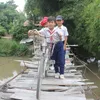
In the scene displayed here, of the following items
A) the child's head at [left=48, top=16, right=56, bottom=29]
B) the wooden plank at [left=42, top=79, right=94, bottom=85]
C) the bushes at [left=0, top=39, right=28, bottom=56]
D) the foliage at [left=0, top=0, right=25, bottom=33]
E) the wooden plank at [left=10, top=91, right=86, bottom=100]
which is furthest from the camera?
the foliage at [left=0, top=0, right=25, bottom=33]

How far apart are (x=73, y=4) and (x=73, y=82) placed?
1185 cm

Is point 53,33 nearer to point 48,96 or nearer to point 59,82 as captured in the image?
point 59,82

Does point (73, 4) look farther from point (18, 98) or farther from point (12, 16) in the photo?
point (12, 16)

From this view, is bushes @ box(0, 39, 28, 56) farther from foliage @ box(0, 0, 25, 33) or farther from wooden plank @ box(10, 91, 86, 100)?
wooden plank @ box(10, 91, 86, 100)

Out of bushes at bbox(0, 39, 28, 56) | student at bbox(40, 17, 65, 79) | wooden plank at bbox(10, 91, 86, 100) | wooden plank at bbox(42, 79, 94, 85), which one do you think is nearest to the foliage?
bushes at bbox(0, 39, 28, 56)

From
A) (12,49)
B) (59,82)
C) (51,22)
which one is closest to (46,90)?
(59,82)

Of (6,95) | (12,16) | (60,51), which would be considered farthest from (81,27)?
(12,16)

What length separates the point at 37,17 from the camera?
2128 centimetres

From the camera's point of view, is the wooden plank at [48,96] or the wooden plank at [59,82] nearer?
the wooden plank at [48,96]

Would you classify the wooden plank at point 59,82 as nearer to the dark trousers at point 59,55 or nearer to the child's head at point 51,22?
the dark trousers at point 59,55

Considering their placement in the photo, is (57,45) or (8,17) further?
(8,17)

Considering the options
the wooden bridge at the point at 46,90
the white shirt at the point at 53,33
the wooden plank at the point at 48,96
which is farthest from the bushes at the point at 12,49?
the wooden plank at the point at 48,96

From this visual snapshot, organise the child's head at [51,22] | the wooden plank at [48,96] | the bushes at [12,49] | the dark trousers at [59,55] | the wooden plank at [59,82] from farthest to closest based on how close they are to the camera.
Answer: the bushes at [12,49], the dark trousers at [59,55], the child's head at [51,22], the wooden plank at [59,82], the wooden plank at [48,96]

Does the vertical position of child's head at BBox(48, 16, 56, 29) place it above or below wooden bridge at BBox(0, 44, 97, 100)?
above
